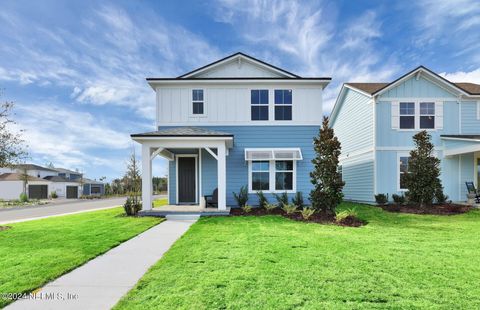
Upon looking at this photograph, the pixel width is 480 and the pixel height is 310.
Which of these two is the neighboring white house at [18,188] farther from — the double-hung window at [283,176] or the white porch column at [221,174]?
the double-hung window at [283,176]

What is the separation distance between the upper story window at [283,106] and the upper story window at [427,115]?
8084 millimetres

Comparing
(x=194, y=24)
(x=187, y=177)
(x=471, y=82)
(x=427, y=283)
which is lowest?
(x=427, y=283)

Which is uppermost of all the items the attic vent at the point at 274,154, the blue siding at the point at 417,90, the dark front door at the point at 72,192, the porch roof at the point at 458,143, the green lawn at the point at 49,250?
the blue siding at the point at 417,90

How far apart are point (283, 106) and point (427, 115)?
8.72 meters

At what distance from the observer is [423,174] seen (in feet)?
41.5

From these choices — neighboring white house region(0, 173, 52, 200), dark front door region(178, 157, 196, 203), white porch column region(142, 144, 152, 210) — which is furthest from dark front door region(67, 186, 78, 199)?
white porch column region(142, 144, 152, 210)

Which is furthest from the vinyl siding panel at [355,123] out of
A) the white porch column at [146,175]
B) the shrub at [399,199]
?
the white porch column at [146,175]

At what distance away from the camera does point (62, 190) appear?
40.8m

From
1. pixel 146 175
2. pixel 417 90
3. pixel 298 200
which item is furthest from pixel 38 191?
pixel 417 90

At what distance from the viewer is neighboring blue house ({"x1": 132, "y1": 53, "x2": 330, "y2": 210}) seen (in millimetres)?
13531

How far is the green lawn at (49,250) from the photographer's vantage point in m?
4.13

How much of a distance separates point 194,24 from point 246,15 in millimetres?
2905

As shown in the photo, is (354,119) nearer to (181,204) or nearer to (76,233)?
(181,204)

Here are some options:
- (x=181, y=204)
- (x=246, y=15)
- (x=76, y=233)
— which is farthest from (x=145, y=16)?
(x=76, y=233)
